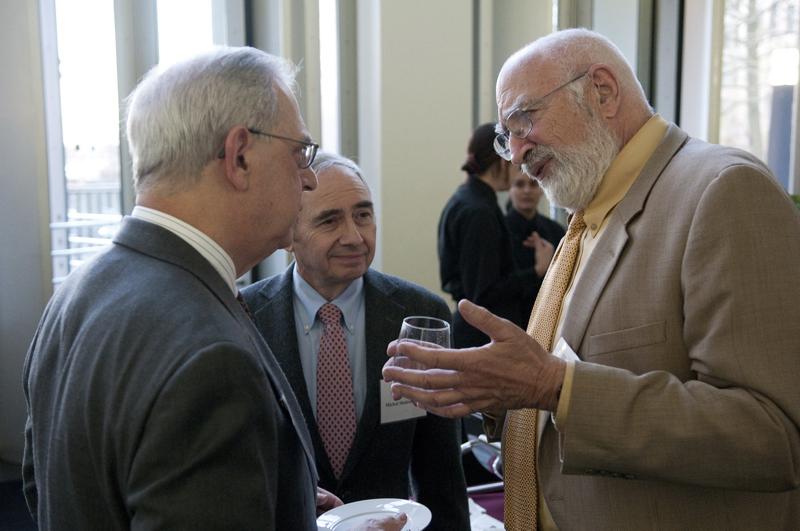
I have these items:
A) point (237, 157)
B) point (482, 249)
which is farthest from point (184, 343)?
point (482, 249)

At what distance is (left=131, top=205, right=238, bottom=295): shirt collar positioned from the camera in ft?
3.61

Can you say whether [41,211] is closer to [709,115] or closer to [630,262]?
[630,262]

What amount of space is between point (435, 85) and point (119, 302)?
4.24 metres

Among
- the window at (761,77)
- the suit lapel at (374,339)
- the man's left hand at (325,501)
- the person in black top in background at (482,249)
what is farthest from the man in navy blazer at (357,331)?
the window at (761,77)

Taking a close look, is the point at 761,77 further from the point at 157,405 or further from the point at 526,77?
the point at 157,405

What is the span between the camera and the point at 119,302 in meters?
1.01

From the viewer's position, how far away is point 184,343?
0.95m

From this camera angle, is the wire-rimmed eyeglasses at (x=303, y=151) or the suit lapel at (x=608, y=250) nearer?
the wire-rimmed eyeglasses at (x=303, y=151)

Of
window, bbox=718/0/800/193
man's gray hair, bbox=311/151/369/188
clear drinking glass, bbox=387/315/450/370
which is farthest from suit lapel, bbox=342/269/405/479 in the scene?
window, bbox=718/0/800/193

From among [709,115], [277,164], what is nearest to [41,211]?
[277,164]

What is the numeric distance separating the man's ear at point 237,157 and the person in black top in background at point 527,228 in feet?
8.72

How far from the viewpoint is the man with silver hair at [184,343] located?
3.04ft

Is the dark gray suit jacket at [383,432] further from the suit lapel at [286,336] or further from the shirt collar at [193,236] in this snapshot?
the shirt collar at [193,236]

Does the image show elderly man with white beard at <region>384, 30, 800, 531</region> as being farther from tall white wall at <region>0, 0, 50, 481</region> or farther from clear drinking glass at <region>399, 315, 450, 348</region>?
tall white wall at <region>0, 0, 50, 481</region>
